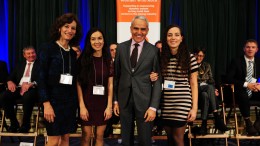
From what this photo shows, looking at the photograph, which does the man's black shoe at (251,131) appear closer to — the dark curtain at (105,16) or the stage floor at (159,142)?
the stage floor at (159,142)

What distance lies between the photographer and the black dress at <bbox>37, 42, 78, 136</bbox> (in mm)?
2549

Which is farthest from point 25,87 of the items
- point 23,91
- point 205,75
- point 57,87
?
point 205,75

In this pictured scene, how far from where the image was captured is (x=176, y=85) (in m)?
2.65

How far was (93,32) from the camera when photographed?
276 centimetres

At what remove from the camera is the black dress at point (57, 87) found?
2.55m

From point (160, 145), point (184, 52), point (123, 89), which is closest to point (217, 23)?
point (160, 145)

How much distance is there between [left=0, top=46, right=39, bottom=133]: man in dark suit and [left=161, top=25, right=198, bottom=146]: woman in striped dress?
80.1 inches

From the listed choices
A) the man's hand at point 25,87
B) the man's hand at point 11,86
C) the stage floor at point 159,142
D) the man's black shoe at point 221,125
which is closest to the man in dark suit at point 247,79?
the man's black shoe at point 221,125

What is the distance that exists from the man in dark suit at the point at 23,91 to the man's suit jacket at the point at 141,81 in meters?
1.87

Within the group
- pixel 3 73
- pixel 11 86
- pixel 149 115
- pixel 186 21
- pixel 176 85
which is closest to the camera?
pixel 149 115

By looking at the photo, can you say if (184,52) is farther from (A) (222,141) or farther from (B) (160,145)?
(A) (222,141)

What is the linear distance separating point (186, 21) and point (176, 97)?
361 centimetres

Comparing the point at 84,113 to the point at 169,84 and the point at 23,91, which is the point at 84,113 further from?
the point at 23,91

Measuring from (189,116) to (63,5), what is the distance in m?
4.14
